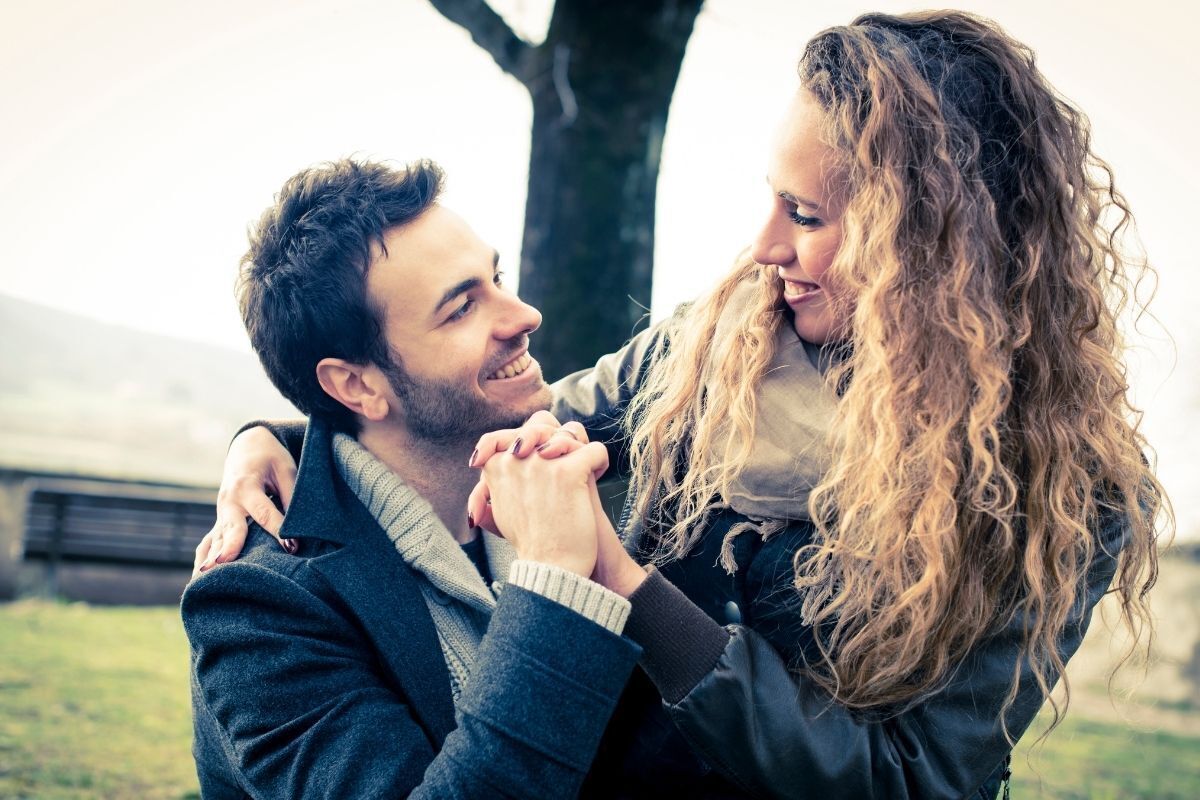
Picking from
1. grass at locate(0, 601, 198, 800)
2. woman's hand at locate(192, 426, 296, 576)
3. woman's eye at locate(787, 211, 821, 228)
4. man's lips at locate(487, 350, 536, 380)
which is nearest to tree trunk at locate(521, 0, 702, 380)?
man's lips at locate(487, 350, 536, 380)

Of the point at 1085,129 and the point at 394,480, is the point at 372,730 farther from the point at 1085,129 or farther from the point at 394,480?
the point at 1085,129

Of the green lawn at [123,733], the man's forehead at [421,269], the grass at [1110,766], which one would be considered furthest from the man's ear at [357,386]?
the grass at [1110,766]

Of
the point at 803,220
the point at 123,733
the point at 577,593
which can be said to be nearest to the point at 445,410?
the point at 577,593

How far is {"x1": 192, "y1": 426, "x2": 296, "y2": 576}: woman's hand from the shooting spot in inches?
91.9

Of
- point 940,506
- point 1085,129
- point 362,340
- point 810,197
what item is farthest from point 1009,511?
point 362,340

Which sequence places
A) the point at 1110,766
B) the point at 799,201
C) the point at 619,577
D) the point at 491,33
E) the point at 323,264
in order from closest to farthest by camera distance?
1. the point at 619,577
2. the point at 799,201
3. the point at 323,264
4. the point at 491,33
5. the point at 1110,766

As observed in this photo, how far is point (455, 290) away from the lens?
8.78 feet

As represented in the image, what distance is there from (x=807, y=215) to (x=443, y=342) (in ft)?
3.25

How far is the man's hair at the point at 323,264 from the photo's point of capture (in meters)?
2.65

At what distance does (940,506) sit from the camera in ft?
6.41

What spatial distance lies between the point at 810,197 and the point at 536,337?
185cm

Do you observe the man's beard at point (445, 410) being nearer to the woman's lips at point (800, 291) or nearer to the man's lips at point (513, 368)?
the man's lips at point (513, 368)

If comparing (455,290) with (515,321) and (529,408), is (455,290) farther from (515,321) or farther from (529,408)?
(529,408)

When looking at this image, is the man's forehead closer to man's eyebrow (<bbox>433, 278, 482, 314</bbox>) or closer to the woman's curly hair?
man's eyebrow (<bbox>433, 278, 482, 314</bbox>)
